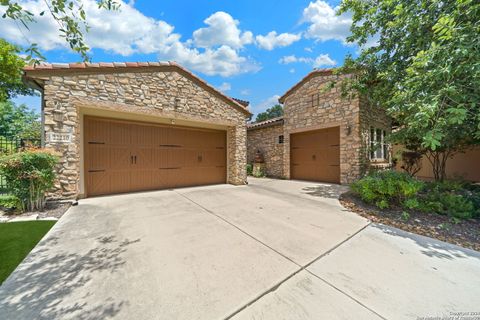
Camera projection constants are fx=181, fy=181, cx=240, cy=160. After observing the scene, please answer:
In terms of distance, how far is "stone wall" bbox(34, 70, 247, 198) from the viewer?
4.73 m

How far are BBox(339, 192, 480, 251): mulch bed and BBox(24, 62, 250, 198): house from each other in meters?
4.96

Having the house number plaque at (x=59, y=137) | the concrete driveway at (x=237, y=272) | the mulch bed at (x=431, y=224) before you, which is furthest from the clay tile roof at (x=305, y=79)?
the house number plaque at (x=59, y=137)

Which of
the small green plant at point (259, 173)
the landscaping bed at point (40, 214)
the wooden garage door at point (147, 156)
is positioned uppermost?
the wooden garage door at point (147, 156)

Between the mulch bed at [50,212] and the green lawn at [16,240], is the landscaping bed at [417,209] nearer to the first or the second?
the green lawn at [16,240]

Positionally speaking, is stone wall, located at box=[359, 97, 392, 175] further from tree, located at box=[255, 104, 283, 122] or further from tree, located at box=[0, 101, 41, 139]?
tree, located at box=[255, 104, 283, 122]

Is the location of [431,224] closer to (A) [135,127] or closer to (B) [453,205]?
(B) [453,205]

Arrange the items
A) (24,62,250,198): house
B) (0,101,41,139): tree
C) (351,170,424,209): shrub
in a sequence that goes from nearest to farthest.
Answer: (351,170,424,209): shrub, (24,62,250,198): house, (0,101,41,139): tree

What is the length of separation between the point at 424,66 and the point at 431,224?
318 cm

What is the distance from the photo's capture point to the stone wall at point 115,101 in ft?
15.5

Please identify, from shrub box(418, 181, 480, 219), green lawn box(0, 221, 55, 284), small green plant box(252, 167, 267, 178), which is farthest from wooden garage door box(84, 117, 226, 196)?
shrub box(418, 181, 480, 219)

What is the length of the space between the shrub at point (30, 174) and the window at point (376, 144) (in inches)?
411

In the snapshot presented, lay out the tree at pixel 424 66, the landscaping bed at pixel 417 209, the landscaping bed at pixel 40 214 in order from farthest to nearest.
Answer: the landscaping bed at pixel 40 214, the landscaping bed at pixel 417 209, the tree at pixel 424 66

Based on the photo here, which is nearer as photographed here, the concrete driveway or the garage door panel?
Result: the concrete driveway

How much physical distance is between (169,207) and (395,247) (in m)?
4.66
